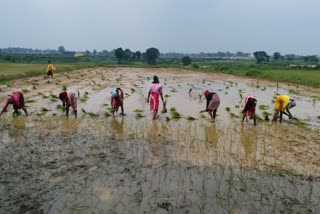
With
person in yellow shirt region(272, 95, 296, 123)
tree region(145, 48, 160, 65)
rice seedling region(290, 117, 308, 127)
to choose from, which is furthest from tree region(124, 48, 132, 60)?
person in yellow shirt region(272, 95, 296, 123)

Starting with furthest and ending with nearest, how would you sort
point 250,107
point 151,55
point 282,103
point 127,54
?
point 127,54 < point 151,55 < point 282,103 < point 250,107

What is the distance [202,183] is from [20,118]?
7.33 metres

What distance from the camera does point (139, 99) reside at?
1652 centimetres

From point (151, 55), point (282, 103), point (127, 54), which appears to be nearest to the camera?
point (282, 103)

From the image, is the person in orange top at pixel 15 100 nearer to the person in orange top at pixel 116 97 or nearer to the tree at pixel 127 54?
the person in orange top at pixel 116 97

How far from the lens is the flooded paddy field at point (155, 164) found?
17.3 feet

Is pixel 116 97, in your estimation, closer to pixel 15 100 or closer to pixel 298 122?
pixel 15 100

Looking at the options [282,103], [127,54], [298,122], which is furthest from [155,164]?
[127,54]

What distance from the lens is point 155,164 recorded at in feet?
22.9

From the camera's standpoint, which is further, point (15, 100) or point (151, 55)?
point (151, 55)

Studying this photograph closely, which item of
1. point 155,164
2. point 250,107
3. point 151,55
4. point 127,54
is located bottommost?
point 155,164

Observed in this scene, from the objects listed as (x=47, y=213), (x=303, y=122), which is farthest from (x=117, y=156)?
(x=303, y=122)

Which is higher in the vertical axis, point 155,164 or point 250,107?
point 250,107

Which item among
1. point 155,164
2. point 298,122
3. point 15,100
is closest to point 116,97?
point 15,100
